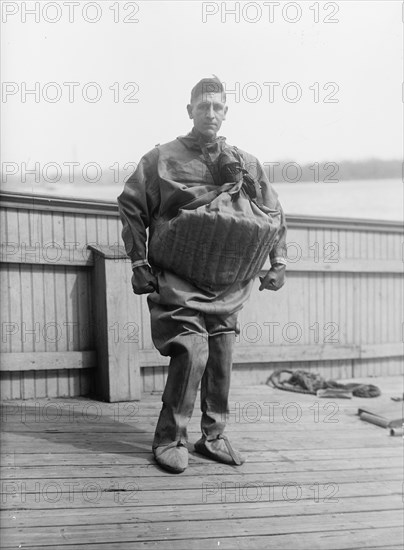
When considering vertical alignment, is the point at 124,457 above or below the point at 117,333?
below

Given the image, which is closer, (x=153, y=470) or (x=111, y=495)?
(x=111, y=495)

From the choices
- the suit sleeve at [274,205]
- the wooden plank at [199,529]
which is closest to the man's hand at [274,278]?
the suit sleeve at [274,205]

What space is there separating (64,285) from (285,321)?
7.26 feet

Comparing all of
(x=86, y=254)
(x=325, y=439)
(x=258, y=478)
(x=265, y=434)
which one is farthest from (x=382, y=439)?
(x=86, y=254)

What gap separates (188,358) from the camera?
3.25 m

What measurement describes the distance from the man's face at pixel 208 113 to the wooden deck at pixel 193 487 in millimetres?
1686

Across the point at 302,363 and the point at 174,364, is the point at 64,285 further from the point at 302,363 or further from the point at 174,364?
the point at 302,363

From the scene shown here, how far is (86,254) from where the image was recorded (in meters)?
5.13

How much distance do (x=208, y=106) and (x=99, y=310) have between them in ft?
7.16

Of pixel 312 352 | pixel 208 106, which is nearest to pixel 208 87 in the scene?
pixel 208 106

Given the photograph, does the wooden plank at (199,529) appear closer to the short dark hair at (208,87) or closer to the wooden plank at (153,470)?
the wooden plank at (153,470)

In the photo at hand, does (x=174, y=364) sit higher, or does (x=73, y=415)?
(x=174, y=364)

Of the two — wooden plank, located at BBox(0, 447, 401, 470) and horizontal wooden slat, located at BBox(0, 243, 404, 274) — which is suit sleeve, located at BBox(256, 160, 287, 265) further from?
horizontal wooden slat, located at BBox(0, 243, 404, 274)

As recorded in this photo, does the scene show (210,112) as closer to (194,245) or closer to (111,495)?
(194,245)
